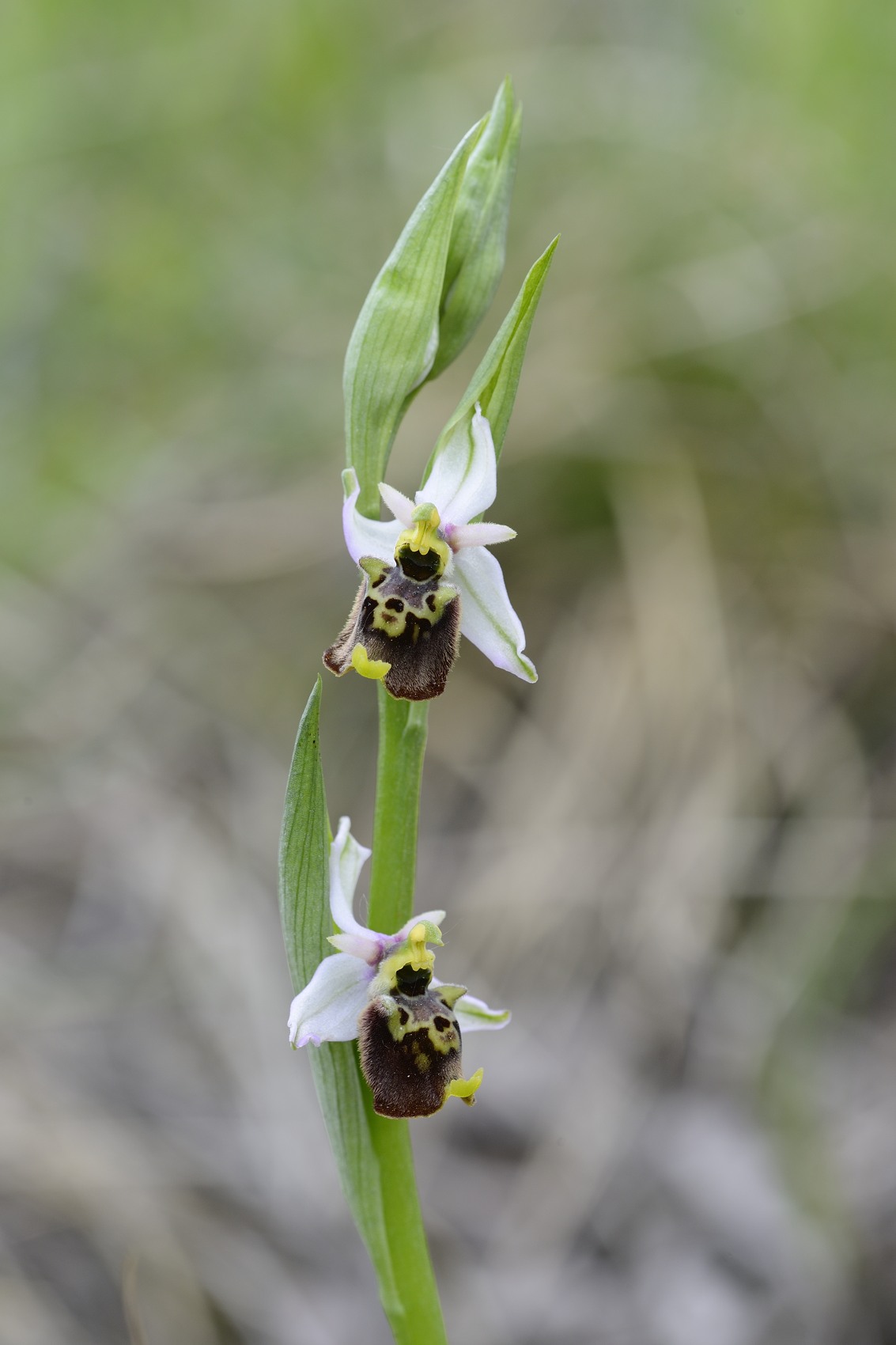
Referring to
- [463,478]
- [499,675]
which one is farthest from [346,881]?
[499,675]

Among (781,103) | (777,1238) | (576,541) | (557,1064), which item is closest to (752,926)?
(557,1064)

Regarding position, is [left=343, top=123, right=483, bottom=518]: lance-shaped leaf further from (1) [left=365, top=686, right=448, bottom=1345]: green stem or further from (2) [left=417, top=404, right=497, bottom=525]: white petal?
(1) [left=365, top=686, right=448, bottom=1345]: green stem

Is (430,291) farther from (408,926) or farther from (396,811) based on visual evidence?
(408,926)

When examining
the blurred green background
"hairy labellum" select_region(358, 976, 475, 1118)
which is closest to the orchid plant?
"hairy labellum" select_region(358, 976, 475, 1118)

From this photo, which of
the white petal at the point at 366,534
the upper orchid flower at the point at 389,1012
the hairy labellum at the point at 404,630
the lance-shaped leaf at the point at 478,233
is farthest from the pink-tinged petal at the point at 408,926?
the lance-shaped leaf at the point at 478,233

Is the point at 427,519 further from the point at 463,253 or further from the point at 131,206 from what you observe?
the point at 131,206

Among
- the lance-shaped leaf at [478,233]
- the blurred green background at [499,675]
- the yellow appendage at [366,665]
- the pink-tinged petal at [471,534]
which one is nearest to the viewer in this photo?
the yellow appendage at [366,665]

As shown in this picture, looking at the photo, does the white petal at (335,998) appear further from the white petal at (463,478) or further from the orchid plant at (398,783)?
the white petal at (463,478)
